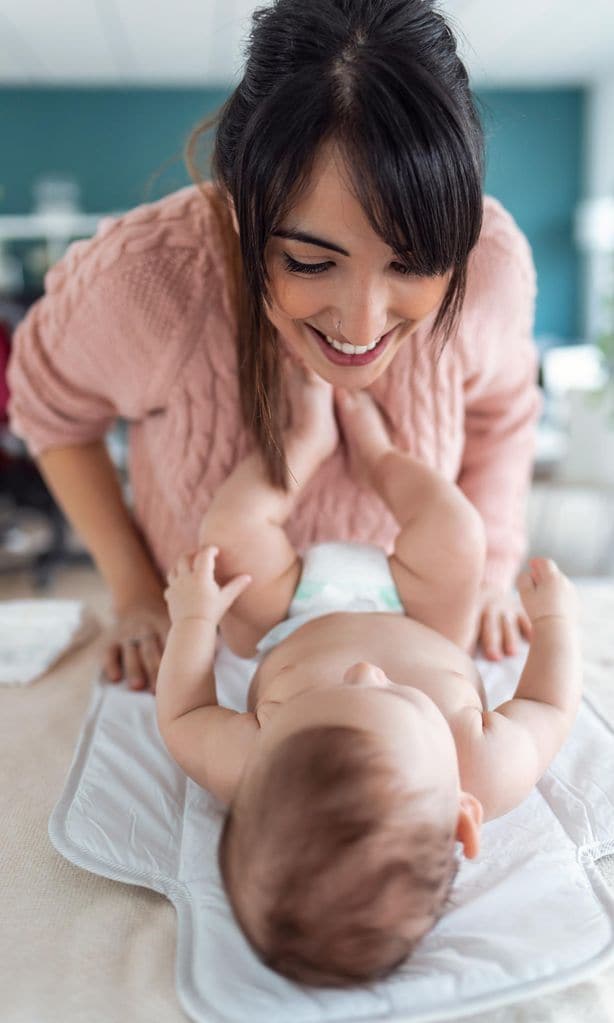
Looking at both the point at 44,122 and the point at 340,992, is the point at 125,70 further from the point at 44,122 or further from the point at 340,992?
the point at 340,992

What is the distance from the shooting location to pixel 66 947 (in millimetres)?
690

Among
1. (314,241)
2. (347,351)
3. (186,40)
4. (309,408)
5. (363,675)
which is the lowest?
(363,675)

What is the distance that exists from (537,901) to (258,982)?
23 cm

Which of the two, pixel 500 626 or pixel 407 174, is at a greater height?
pixel 407 174

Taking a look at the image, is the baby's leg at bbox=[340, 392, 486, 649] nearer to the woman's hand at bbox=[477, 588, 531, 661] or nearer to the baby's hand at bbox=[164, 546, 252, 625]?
the woman's hand at bbox=[477, 588, 531, 661]

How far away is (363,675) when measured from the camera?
771 millimetres

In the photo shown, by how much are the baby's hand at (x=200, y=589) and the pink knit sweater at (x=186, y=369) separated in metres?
0.17

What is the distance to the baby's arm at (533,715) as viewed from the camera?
0.80 metres

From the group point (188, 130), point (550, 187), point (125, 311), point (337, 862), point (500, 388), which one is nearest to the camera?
point (337, 862)

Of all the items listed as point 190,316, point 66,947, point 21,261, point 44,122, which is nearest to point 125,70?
point 44,122

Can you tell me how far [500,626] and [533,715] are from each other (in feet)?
1.02

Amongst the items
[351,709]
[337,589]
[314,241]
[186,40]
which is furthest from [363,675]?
[186,40]

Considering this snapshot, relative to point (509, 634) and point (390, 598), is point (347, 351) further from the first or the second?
point (509, 634)

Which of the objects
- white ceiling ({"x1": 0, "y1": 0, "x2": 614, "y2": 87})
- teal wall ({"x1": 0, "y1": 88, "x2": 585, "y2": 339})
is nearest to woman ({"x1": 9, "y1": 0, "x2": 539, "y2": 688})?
white ceiling ({"x1": 0, "y1": 0, "x2": 614, "y2": 87})
